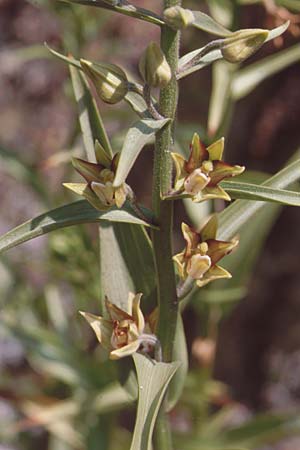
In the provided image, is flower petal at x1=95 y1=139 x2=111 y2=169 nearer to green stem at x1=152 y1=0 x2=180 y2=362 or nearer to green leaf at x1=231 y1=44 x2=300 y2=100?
green stem at x1=152 y1=0 x2=180 y2=362

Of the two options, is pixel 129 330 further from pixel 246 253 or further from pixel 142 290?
pixel 246 253

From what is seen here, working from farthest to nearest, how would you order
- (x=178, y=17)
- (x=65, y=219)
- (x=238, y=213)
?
(x=238, y=213)
(x=65, y=219)
(x=178, y=17)

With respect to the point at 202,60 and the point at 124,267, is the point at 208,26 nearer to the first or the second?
the point at 202,60

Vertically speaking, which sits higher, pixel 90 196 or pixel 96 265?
pixel 90 196

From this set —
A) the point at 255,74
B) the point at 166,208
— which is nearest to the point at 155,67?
the point at 166,208

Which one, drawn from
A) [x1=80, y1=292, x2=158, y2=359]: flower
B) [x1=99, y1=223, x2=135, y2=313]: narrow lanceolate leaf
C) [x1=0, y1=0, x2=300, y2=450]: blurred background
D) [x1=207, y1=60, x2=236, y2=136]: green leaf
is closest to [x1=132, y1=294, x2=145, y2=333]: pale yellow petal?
[x1=80, y1=292, x2=158, y2=359]: flower

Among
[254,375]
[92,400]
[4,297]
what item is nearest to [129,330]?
[92,400]
